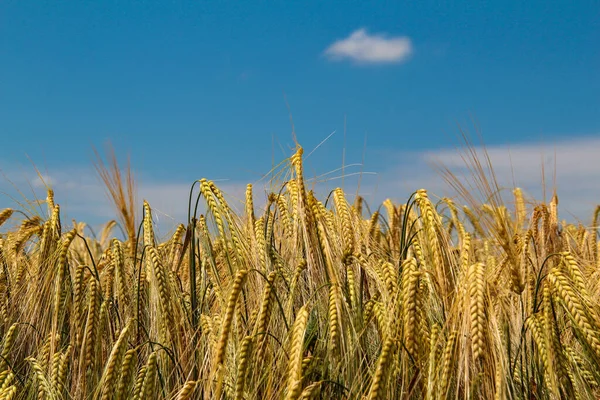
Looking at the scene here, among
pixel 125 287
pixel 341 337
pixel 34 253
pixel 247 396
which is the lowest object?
pixel 247 396

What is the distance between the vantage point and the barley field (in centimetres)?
190

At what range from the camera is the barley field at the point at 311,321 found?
74.8 inches

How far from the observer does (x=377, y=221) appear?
424cm

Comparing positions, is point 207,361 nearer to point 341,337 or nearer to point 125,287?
point 341,337

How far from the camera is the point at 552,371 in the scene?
1.93 meters

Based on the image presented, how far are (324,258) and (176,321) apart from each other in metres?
0.56

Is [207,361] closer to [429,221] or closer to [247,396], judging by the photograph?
[247,396]

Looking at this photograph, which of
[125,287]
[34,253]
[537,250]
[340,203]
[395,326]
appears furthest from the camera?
[537,250]

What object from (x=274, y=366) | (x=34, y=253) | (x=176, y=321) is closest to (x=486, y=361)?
(x=274, y=366)

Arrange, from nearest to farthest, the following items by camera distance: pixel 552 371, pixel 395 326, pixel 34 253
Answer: pixel 552 371 → pixel 395 326 → pixel 34 253

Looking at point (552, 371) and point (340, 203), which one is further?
point (340, 203)

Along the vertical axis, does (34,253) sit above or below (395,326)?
above

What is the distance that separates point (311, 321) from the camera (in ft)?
7.69

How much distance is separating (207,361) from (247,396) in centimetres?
29
